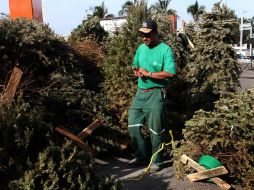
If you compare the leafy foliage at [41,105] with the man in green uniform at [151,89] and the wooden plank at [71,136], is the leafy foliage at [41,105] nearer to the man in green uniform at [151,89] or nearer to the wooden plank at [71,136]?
the wooden plank at [71,136]

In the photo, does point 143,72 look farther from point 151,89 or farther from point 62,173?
point 62,173

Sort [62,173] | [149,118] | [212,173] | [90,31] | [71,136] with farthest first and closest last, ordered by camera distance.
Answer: [90,31] < [149,118] < [71,136] < [212,173] < [62,173]

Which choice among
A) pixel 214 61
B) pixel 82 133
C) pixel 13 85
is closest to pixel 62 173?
pixel 13 85

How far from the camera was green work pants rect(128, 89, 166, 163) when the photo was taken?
5355 millimetres

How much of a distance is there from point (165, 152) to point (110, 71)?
5.30 ft

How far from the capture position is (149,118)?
5.44 metres

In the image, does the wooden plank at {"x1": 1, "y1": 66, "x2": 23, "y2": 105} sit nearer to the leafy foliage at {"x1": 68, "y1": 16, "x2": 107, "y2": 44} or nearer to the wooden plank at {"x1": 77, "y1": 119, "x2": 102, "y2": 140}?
the wooden plank at {"x1": 77, "y1": 119, "x2": 102, "y2": 140}

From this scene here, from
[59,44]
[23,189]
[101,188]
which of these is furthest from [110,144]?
[23,189]

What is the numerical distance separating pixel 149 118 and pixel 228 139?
120cm

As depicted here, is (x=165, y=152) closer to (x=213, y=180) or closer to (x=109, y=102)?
(x=109, y=102)

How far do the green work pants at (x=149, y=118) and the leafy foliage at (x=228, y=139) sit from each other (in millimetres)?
454

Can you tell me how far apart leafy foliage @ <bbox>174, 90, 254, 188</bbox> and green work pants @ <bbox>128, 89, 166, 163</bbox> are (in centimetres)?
45

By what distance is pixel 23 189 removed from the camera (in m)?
3.15

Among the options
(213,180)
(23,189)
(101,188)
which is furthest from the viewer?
(213,180)
